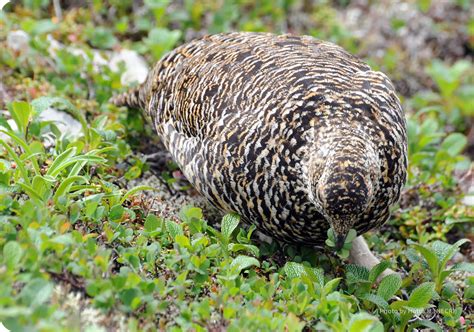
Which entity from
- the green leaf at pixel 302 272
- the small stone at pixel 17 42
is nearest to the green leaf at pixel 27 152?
the green leaf at pixel 302 272

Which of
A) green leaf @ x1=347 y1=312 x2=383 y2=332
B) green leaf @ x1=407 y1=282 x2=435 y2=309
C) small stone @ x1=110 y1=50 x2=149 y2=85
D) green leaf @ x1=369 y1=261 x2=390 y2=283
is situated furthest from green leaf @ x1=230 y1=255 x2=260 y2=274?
small stone @ x1=110 y1=50 x2=149 y2=85

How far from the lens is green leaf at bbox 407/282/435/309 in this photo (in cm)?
400

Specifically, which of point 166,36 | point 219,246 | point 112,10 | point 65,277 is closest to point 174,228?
point 219,246

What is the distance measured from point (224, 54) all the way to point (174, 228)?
4.41 feet

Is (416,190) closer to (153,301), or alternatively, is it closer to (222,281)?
(222,281)

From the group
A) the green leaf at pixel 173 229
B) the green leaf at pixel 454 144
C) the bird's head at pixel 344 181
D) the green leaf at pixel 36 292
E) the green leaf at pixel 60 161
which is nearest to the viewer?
the green leaf at pixel 36 292

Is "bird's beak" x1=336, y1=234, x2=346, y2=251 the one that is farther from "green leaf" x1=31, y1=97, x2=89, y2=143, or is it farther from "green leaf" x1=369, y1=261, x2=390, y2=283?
"green leaf" x1=31, y1=97, x2=89, y2=143

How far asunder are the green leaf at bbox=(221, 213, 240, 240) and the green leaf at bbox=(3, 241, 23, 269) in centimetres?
132

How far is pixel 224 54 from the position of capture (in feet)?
15.6

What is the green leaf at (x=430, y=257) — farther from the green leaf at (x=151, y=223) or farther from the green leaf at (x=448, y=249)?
the green leaf at (x=151, y=223)

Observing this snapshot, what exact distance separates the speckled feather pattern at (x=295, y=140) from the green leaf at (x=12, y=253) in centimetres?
140

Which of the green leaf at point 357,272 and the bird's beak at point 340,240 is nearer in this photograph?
the bird's beak at point 340,240

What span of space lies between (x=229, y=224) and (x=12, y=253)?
1402 mm

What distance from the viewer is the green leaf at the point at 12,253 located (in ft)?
10.4
